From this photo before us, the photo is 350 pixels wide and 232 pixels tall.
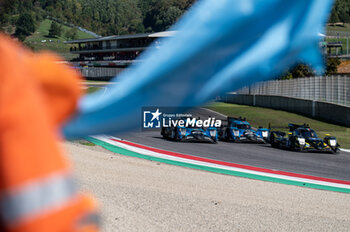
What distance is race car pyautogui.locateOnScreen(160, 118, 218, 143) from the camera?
19.2m

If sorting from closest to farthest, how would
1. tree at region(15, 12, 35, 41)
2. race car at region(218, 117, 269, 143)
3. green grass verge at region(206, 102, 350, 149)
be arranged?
tree at region(15, 12, 35, 41) → race car at region(218, 117, 269, 143) → green grass verge at region(206, 102, 350, 149)

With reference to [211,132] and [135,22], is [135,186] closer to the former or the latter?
[211,132]

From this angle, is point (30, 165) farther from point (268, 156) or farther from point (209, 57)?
point (268, 156)

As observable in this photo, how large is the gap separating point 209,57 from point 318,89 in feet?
99.1

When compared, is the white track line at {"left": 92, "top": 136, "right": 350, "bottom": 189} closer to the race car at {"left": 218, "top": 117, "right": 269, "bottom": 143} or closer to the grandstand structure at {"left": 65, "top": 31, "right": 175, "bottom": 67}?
the race car at {"left": 218, "top": 117, "right": 269, "bottom": 143}

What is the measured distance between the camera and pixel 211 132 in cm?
1953

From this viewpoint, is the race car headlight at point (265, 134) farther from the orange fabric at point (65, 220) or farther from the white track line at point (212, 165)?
the orange fabric at point (65, 220)

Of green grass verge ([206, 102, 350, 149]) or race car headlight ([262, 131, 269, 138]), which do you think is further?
green grass verge ([206, 102, 350, 149])

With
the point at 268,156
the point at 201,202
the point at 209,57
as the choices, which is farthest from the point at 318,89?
the point at 209,57

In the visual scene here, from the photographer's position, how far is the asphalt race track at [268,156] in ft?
46.0

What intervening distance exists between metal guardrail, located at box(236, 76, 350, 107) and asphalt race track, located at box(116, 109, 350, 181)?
5498 millimetres

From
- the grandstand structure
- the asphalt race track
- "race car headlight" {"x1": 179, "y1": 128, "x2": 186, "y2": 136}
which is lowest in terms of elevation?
the asphalt race track

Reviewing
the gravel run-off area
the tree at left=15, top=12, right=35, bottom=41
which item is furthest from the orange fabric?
the tree at left=15, top=12, right=35, bottom=41

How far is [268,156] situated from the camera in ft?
53.5
